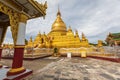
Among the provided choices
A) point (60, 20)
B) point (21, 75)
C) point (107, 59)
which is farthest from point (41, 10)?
point (60, 20)

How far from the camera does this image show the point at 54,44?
24.1 m

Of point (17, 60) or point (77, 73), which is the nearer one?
point (17, 60)

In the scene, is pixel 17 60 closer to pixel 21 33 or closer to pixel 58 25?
pixel 21 33

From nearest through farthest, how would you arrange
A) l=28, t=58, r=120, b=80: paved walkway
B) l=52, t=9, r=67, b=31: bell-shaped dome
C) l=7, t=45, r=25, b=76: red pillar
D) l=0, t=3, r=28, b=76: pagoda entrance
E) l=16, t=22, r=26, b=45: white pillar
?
l=0, t=3, r=28, b=76: pagoda entrance < l=7, t=45, r=25, b=76: red pillar < l=28, t=58, r=120, b=80: paved walkway < l=16, t=22, r=26, b=45: white pillar < l=52, t=9, r=67, b=31: bell-shaped dome

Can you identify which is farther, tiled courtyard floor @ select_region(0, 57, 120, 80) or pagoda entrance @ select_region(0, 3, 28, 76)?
tiled courtyard floor @ select_region(0, 57, 120, 80)

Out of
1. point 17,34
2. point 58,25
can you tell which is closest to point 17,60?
point 17,34

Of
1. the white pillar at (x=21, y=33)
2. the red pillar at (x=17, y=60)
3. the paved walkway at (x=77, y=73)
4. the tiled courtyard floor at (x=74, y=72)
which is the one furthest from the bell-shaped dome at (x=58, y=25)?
the red pillar at (x=17, y=60)

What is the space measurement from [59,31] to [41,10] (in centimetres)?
2524

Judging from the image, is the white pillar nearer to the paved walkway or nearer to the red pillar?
the red pillar

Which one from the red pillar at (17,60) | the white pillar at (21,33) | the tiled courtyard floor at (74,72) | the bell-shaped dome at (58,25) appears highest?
the bell-shaped dome at (58,25)

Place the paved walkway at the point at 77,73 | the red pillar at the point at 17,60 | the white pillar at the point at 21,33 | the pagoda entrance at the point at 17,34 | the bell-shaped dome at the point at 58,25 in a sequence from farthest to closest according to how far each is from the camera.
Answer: the bell-shaped dome at the point at 58,25, the white pillar at the point at 21,33, the paved walkway at the point at 77,73, the red pillar at the point at 17,60, the pagoda entrance at the point at 17,34

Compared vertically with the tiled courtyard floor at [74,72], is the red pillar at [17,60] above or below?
above

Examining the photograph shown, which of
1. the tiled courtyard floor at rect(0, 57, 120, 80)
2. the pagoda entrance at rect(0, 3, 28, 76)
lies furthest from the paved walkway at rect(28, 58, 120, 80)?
the pagoda entrance at rect(0, 3, 28, 76)

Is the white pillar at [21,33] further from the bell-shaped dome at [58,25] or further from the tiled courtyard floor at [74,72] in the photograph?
the bell-shaped dome at [58,25]
